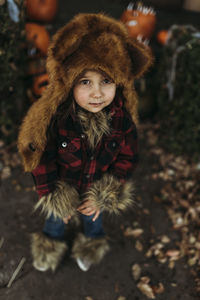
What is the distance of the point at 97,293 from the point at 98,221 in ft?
2.16

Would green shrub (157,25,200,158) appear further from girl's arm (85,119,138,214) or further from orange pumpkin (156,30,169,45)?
girl's arm (85,119,138,214)

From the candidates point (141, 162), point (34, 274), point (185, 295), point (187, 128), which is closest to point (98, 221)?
point (34, 274)

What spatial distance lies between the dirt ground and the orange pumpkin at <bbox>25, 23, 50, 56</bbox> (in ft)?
5.01

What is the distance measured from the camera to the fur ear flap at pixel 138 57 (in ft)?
5.50

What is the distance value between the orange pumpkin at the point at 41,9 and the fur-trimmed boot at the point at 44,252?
322cm

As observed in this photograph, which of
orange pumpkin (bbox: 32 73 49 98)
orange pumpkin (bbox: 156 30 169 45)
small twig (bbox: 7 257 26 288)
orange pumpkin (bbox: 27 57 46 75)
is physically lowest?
small twig (bbox: 7 257 26 288)

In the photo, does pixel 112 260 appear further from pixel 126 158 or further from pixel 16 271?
pixel 126 158

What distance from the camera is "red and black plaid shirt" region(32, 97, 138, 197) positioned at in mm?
1904

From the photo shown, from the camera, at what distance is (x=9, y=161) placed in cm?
352

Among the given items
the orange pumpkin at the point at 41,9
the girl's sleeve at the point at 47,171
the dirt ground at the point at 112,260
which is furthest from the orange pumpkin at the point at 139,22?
the girl's sleeve at the point at 47,171

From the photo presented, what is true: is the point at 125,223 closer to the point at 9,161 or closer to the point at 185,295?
the point at 185,295

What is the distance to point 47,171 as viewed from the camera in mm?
2025

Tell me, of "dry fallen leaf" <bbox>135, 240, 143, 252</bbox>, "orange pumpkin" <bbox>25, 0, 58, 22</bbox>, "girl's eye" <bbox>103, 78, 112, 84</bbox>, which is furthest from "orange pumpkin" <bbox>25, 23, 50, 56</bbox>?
"dry fallen leaf" <bbox>135, 240, 143, 252</bbox>

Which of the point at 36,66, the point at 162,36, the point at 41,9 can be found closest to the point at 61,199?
the point at 36,66
